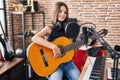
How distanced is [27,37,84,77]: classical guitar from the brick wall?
1597 mm

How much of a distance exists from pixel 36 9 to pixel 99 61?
93.3 inches

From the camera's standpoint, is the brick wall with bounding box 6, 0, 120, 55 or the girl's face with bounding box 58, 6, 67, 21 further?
the brick wall with bounding box 6, 0, 120, 55

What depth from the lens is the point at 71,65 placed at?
87.1 inches

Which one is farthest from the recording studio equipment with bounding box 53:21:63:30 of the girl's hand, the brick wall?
the brick wall

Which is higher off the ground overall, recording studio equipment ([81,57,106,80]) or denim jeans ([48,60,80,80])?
recording studio equipment ([81,57,106,80])

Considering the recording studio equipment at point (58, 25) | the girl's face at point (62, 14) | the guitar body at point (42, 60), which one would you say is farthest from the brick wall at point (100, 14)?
the guitar body at point (42, 60)

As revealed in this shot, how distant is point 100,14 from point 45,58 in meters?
1.91

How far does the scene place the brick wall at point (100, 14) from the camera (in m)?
3.54

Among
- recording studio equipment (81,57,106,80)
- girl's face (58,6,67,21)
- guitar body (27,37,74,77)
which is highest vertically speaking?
girl's face (58,6,67,21)

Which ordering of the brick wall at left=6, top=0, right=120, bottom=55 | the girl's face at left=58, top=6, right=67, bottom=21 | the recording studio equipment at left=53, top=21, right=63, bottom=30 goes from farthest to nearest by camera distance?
the brick wall at left=6, top=0, right=120, bottom=55
the girl's face at left=58, top=6, right=67, bottom=21
the recording studio equipment at left=53, top=21, right=63, bottom=30

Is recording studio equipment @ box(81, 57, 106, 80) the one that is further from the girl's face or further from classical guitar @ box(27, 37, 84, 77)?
the girl's face

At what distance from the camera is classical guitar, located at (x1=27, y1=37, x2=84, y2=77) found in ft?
6.63

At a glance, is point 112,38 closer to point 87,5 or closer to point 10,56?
point 87,5

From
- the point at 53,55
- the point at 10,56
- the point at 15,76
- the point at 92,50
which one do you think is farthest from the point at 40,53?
the point at 92,50
